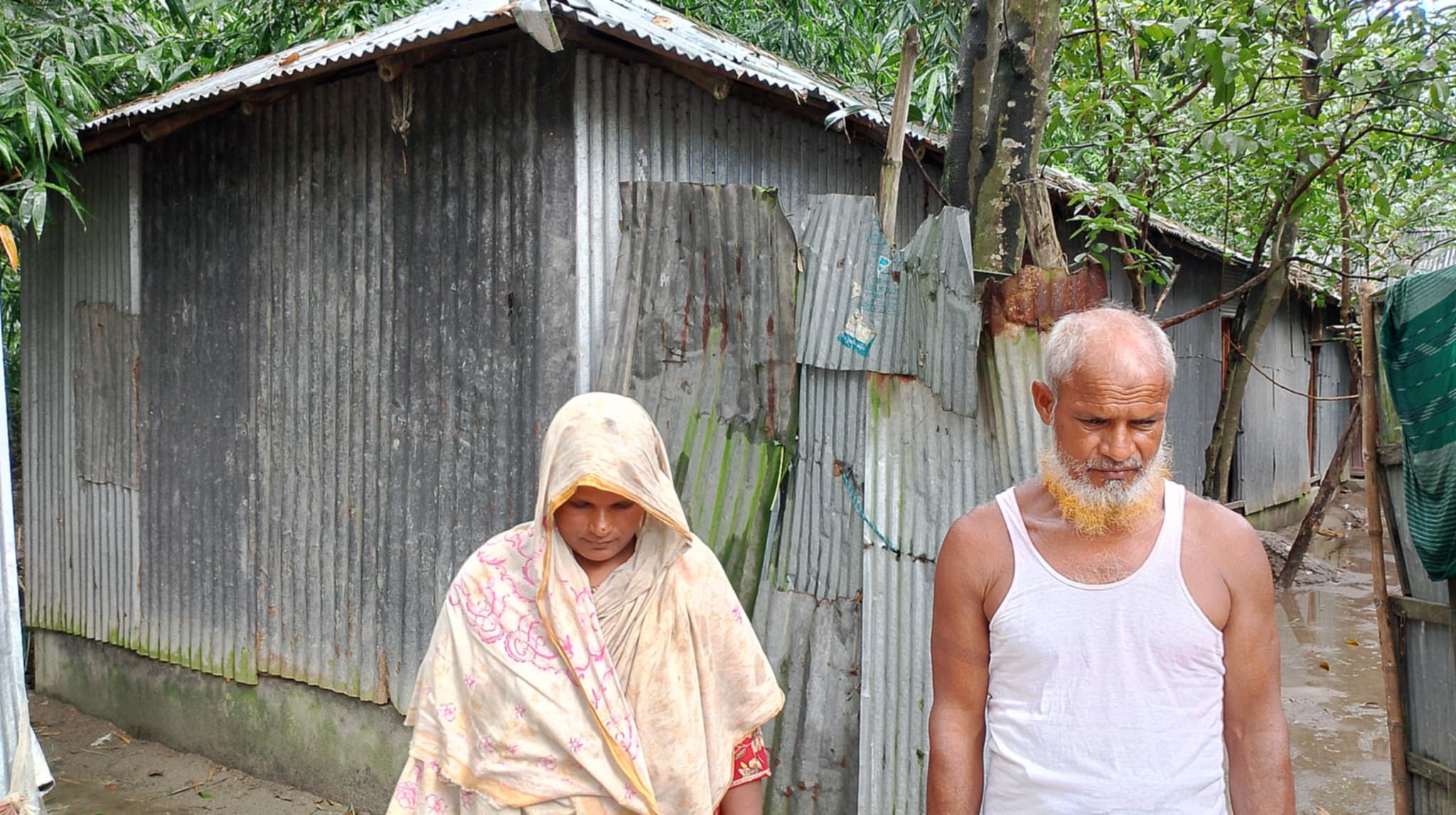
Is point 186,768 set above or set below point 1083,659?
below

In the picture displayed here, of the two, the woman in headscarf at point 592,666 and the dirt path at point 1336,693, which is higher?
the woman in headscarf at point 592,666

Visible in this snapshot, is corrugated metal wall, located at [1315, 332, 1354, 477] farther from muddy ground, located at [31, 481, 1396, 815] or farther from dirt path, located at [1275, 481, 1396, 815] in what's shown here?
muddy ground, located at [31, 481, 1396, 815]

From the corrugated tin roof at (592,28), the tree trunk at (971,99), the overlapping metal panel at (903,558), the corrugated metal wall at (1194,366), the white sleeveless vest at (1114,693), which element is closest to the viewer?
the white sleeveless vest at (1114,693)

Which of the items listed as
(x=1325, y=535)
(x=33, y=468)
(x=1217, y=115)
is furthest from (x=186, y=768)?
(x=1325, y=535)

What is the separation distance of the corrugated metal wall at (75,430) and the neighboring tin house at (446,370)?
1.0 inches

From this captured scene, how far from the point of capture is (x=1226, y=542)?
2.02 meters

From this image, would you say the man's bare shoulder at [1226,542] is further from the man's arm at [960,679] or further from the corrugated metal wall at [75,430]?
the corrugated metal wall at [75,430]

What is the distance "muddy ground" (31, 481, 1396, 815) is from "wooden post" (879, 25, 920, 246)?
3.47m

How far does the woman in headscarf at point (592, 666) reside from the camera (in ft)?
7.50

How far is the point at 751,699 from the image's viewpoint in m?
2.40

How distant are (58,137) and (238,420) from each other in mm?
1953

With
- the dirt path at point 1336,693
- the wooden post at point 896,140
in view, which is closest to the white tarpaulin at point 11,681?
the wooden post at point 896,140

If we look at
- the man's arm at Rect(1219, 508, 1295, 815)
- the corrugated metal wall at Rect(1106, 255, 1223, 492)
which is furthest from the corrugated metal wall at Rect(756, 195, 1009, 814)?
the corrugated metal wall at Rect(1106, 255, 1223, 492)

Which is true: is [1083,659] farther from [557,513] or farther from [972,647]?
[557,513]
